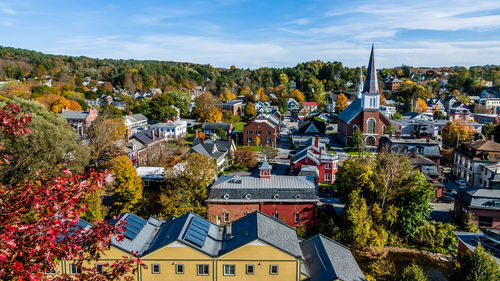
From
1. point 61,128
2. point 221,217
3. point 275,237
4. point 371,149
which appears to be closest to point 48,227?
point 275,237

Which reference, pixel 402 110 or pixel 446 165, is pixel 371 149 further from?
pixel 402 110

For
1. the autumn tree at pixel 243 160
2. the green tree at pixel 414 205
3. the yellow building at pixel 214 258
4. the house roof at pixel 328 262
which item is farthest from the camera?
the autumn tree at pixel 243 160

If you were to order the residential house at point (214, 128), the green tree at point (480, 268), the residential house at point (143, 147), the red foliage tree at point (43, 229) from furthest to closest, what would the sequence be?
the residential house at point (214, 128)
the residential house at point (143, 147)
the green tree at point (480, 268)
the red foliage tree at point (43, 229)

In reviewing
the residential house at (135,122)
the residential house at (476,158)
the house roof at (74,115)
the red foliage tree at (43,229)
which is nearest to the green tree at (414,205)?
the residential house at (476,158)

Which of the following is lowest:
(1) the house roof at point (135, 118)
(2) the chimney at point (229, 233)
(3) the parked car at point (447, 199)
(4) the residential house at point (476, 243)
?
(3) the parked car at point (447, 199)

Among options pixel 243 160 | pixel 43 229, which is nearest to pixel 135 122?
pixel 243 160

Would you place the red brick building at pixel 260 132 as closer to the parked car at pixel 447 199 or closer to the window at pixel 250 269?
the parked car at pixel 447 199

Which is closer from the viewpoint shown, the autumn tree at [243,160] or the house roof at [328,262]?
the house roof at [328,262]

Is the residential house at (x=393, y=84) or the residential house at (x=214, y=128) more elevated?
the residential house at (x=393, y=84)
